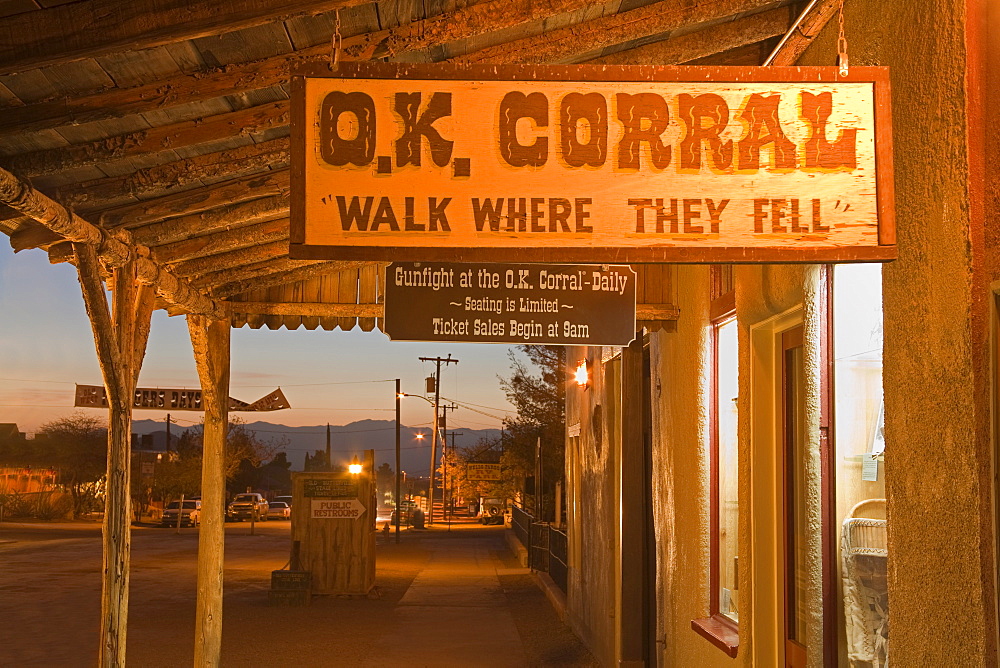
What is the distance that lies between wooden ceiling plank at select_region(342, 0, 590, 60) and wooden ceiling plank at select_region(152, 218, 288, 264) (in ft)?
9.47

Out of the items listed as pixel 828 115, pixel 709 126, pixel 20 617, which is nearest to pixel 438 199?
pixel 709 126

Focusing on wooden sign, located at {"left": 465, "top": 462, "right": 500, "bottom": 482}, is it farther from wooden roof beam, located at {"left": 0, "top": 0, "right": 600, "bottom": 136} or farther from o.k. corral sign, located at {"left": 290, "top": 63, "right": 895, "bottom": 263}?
o.k. corral sign, located at {"left": 290, "top": 63, "right": 895, "bottom": 263}

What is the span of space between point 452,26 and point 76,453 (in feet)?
198

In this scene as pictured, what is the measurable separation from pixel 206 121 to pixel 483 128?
2.45 m

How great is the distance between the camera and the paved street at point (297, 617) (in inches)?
463

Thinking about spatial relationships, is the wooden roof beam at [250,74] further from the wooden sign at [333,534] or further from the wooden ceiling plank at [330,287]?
the wooden sign at [333,534]

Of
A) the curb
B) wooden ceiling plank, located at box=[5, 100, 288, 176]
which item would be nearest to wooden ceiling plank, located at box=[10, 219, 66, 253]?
wooden ceiling plank, located at box=[5, 100, 288, 176]

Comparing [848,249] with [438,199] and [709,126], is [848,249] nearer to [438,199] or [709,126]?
[709,126]

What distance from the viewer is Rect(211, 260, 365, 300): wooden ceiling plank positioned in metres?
9.02

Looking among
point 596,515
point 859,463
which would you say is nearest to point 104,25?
point 859,463

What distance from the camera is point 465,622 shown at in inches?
561

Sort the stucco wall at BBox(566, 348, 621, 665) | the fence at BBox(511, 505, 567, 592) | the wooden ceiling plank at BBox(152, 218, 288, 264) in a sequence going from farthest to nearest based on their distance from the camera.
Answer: the fence at BBox(511, 505, 567, 592) → the stucco wall at BBox(566, 348, 621, 665) → the wooden ceiling plank at BBox(152, 218, 288, 264)

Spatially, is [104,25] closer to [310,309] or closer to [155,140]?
[155,140]

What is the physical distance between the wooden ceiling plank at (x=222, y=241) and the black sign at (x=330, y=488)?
1087 centimetres
